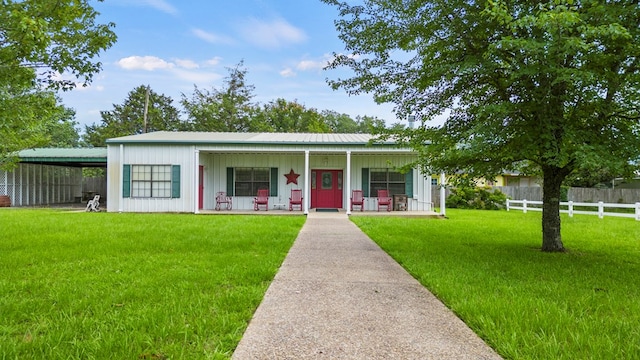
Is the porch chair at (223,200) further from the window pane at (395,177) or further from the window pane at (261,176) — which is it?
the window pane at (395,177)

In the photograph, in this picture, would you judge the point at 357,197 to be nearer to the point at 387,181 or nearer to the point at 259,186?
the point at 387,181

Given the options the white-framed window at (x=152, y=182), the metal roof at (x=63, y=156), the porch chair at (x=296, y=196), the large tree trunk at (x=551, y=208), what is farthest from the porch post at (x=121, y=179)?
the large tree trunk at (x=551, y=208)

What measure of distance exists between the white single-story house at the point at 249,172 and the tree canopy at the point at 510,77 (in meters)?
6.81

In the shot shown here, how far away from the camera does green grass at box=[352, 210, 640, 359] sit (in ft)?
8.90

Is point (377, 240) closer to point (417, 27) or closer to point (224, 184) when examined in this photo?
point (417, 27)

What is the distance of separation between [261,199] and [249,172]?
52.8 inches

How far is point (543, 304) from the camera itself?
3.50m

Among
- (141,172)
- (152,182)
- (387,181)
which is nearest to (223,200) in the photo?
(152,182)

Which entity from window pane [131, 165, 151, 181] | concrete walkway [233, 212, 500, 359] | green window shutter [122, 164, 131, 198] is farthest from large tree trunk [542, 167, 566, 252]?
green window shutter [122, 164, 131, 198]

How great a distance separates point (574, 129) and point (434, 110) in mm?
2172

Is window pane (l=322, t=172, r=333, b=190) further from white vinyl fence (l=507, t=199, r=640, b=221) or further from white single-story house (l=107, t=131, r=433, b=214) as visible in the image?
white vinyl fence (l=507, t=199, r=640, b=221)

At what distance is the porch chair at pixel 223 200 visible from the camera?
15328mm

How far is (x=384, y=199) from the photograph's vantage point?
1502cm

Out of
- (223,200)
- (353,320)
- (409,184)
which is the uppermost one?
(409,184)
